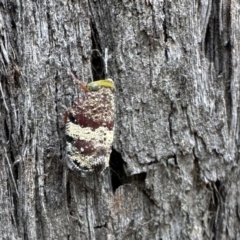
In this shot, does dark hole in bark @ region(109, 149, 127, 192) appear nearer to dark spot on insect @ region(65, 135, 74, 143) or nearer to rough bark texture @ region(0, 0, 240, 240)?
rough bark texture @ region(0, 0, 240, 240)

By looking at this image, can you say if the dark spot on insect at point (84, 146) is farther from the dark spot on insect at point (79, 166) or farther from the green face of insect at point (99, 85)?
the green face of insect at point (99, 85)

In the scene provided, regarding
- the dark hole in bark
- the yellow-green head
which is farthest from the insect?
the dark hole in bark

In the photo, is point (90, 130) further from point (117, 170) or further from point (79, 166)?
point (117, 170)

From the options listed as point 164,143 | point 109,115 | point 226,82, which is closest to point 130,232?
point 164,143

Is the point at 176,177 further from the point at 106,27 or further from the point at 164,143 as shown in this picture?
the point at 106,27

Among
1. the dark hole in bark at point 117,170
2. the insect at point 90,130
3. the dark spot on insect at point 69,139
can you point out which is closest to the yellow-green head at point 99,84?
the insect at point 90,130

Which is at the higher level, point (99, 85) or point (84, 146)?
point (99, 85)

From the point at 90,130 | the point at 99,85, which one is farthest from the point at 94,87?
the point at 90,130
